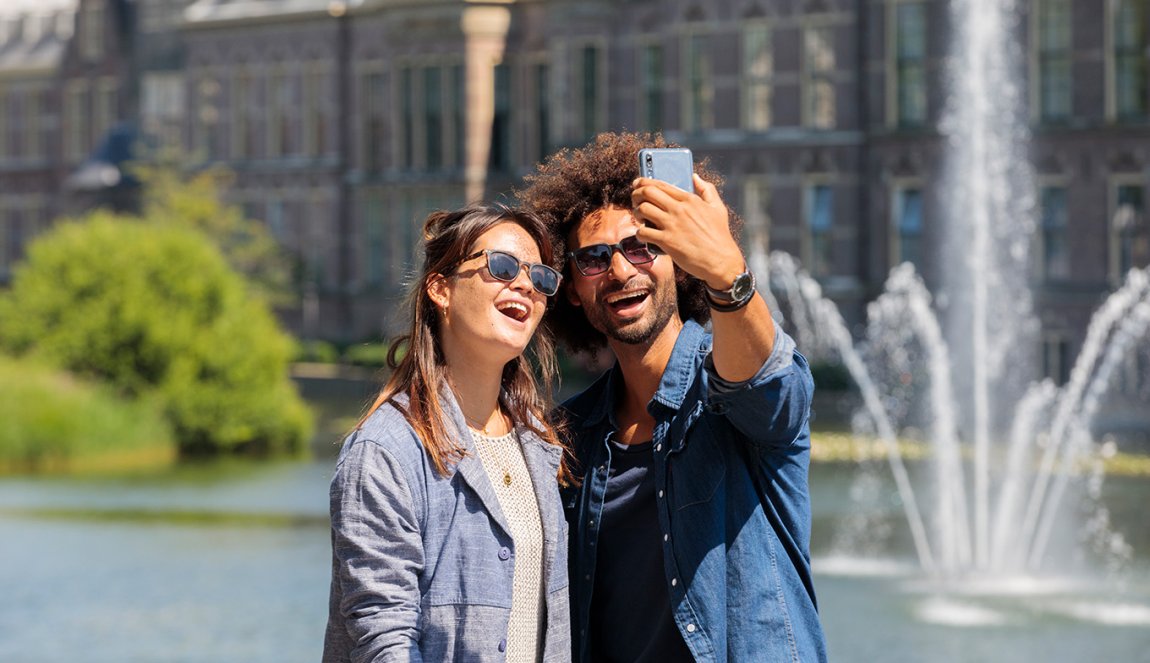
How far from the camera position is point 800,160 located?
30.9 meters

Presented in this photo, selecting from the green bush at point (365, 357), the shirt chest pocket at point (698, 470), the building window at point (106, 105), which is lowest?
the green bush at point (365, 357)

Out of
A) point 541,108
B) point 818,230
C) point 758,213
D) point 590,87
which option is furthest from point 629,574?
point 541,108

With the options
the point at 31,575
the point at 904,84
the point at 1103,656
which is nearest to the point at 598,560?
the point at 1103,656

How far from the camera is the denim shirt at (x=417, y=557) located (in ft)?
11.3

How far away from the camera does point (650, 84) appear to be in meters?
33.0

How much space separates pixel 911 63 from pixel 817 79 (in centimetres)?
181

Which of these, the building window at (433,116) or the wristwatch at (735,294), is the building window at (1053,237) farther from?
the wristwatch at (735,294)

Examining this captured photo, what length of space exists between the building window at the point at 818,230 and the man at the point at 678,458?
27023mm

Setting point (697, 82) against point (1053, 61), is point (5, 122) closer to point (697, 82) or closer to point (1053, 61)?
point (697, 82)

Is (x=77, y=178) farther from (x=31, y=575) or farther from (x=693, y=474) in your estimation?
(x=693, y=474)

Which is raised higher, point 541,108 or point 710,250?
point 541,108

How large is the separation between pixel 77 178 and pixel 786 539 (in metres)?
41.6

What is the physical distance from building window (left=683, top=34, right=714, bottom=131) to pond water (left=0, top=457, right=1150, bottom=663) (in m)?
14.2

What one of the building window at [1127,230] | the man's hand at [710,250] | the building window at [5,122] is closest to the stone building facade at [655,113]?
the building window at [1127,230]
